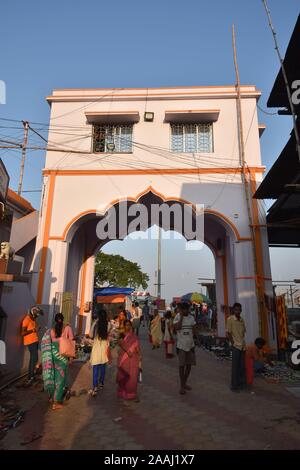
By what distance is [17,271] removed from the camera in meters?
6.29

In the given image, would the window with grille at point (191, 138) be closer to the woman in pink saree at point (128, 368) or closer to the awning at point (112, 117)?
the awning at point (112, 117)

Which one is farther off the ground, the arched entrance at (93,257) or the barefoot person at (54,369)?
the arched entrance at (93,257)

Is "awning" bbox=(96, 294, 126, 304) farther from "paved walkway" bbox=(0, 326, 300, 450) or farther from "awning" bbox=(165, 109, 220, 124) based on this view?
"paved walkway" bbox=(0, 326, 300, 450)

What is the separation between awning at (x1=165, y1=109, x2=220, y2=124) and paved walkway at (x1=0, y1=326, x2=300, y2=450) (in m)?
8.52

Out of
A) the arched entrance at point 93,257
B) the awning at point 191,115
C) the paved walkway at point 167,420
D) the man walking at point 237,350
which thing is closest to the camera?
the paved walkway at point 167,420

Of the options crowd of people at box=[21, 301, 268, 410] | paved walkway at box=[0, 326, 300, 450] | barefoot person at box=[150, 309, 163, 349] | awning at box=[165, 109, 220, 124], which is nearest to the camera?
paved walkway at box=[0, 326, 300, 450]

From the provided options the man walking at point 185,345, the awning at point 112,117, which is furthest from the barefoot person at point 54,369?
the awning at point 112,117

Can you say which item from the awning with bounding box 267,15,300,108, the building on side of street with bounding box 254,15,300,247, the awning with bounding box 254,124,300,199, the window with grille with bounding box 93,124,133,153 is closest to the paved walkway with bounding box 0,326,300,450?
the building on side of street with bounding box 254,15,300,247

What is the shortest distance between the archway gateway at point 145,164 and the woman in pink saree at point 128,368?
4917mm

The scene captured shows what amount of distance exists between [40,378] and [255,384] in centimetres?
457

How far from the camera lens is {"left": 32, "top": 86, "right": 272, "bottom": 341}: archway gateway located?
10.2 m

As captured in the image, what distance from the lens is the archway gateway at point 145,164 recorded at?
401 inches
